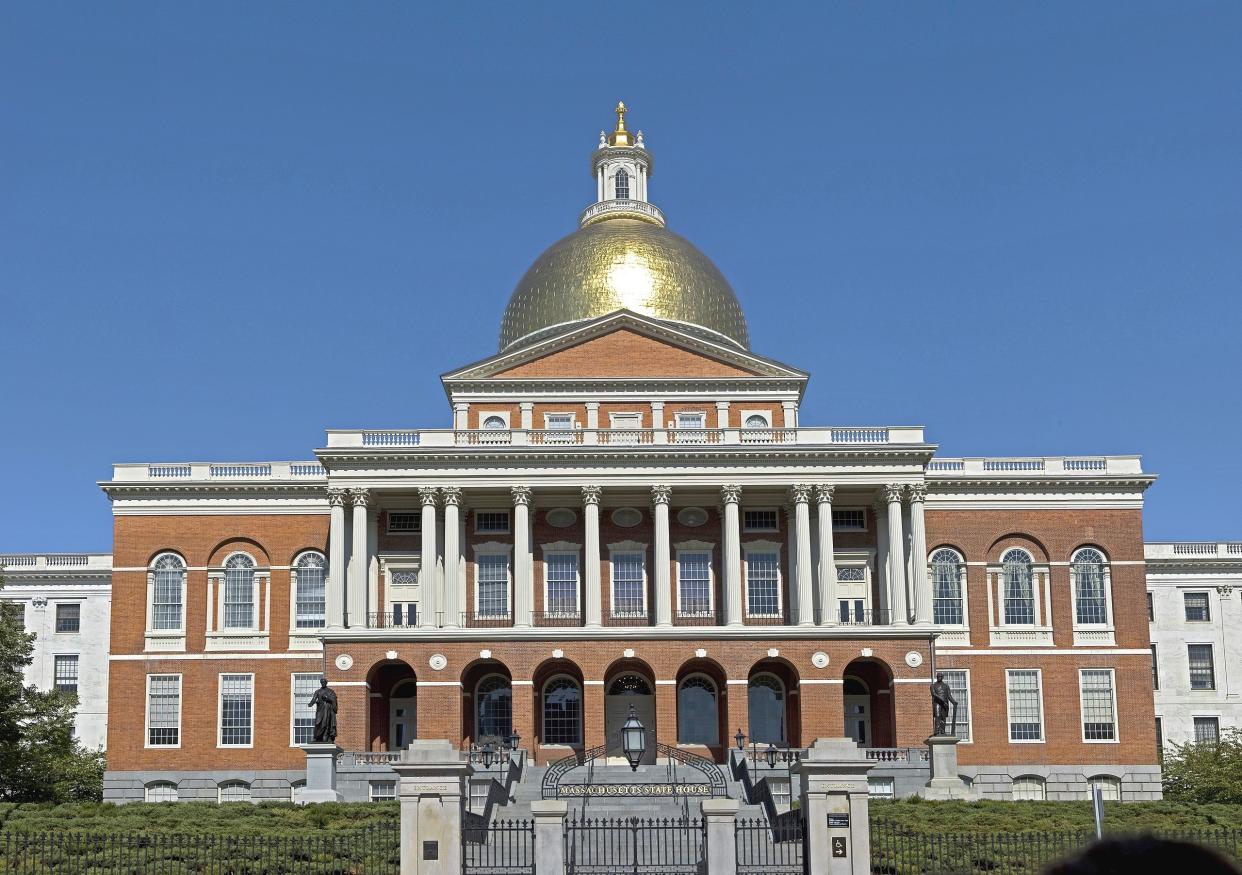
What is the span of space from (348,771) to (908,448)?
76.9 ft

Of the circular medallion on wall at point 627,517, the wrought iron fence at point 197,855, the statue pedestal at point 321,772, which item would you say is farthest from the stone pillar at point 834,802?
the circular medallion on wall at point 627,517

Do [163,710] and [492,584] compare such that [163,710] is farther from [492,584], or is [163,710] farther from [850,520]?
[850,520]

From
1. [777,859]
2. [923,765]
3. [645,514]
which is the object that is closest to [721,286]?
[645,514]

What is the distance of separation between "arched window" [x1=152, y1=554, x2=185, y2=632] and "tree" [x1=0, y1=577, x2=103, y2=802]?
656cm

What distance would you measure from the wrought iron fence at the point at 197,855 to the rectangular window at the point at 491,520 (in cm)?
3252

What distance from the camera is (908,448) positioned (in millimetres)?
60750

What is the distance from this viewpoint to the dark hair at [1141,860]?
303 centimetres

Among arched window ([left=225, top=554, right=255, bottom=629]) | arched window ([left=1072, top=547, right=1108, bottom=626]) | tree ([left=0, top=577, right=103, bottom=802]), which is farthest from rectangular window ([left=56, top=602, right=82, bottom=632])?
arched window ([left=1072, top=547, right=1108, bottom=626])

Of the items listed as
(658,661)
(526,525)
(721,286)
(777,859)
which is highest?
(721,286)

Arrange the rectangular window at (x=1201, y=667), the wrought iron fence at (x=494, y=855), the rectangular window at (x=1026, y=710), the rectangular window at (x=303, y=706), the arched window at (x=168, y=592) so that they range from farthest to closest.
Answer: the rectangular window at (x=1201, y=667)
the arched window at (x=168, y=592)
the rectangular window at (x=1026, y=710)
the rectangular window at (x=303, y=706)
the wrought iron fence at (x=494, y=855)

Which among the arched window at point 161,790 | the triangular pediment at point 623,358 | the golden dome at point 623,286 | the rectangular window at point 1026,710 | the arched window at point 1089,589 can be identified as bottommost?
the arched window at point 161,790

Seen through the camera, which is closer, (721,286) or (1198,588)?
(721,286)

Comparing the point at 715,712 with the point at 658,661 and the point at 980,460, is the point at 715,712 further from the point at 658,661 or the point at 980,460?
the point at 980,460

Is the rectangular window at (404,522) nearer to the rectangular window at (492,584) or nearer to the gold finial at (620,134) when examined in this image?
the rectangular window at (492,584)
